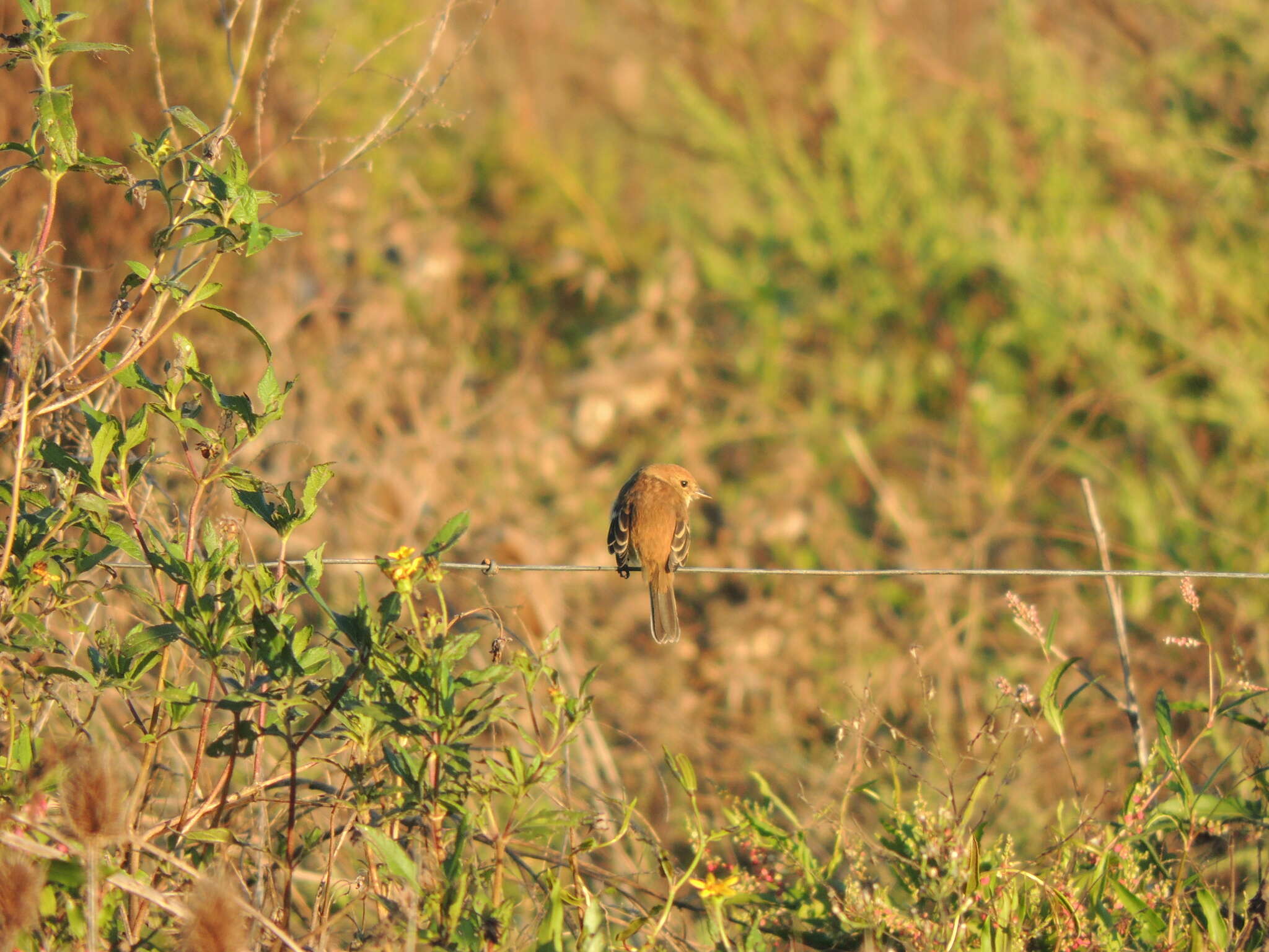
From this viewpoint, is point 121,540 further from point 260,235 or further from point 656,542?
point 656,542

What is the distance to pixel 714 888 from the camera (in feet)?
7.92

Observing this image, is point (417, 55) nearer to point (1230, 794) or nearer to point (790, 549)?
point (790, 549)

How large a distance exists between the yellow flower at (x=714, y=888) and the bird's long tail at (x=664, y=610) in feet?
5.99

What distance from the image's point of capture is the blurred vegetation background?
549cm

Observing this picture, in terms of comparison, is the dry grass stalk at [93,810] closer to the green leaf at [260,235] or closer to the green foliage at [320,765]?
the green foliage at [320,765]

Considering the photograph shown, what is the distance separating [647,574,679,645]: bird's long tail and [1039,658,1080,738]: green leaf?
178 cm

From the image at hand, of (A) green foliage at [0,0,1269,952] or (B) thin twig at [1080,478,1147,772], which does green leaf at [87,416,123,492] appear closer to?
(A) green foliage at [0,0,1269,952]

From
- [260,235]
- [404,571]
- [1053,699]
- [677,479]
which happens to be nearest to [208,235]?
[260,235]

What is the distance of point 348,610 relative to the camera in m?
4.97

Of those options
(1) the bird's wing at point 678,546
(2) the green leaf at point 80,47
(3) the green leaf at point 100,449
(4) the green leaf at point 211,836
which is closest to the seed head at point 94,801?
(4) the green leaf at point 211,836

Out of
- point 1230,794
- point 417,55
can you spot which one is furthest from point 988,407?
point 417,55

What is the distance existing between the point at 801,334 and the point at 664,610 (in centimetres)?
322

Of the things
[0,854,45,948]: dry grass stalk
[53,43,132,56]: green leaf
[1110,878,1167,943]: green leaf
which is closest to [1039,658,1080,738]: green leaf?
[1110,878,1167,943]: green leaf

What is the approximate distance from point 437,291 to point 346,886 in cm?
499
